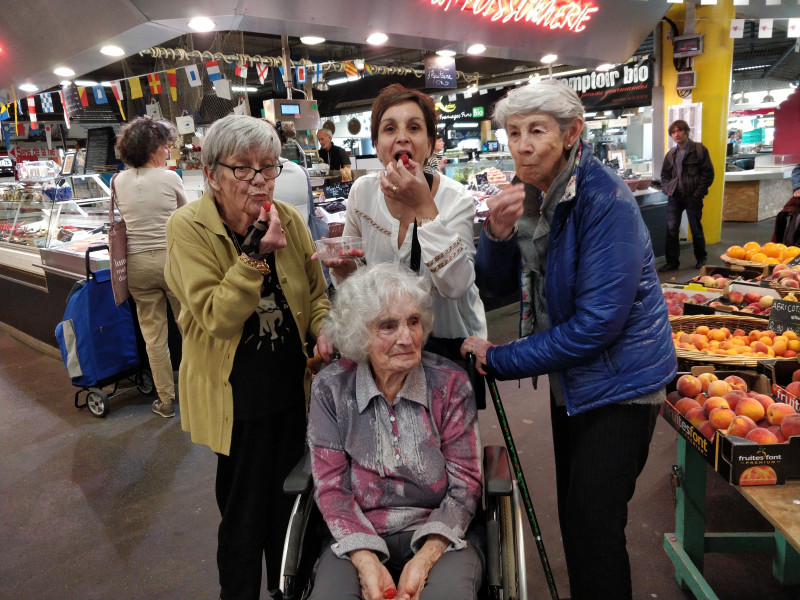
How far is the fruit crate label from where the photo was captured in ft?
8.42

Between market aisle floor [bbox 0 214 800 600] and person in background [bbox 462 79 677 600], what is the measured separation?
0.79 m

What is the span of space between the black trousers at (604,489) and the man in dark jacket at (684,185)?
257 inches

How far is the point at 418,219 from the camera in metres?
1.72

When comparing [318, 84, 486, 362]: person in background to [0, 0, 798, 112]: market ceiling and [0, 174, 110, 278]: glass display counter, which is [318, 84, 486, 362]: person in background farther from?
[0, 174, 110, 278]: glass display counter

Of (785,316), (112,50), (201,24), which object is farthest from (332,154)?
(785,316)

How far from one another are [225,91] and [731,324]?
5.90 meters

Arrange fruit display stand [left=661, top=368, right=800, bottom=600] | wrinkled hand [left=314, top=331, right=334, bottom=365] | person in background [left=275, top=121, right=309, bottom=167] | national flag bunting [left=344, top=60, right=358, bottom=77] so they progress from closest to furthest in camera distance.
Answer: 1. wrinkled hand [left=314, top=331, right=334, bottom=365]
2. fruit display stand [left=661, top=368, right=800, bottom=600]
3. person in background [left=275, top=121, right=309, bottom=167]
4. national flag bunting [left=344, top=60, right=358, bottom=77]

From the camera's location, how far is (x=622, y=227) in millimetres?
1509

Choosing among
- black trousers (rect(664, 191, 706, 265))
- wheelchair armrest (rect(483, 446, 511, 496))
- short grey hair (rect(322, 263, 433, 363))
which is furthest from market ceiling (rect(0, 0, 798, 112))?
wheelchair armrest (rect(483, 446, 511, 496))

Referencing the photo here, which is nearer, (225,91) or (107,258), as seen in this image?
(107,258)

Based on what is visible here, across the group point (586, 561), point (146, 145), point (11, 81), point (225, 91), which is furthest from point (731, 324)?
point (11, 81)

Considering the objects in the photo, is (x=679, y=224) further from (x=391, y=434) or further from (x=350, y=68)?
(x=391, y=434)

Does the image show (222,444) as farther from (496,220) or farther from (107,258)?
(107,258)

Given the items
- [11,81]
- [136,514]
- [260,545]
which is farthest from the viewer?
[11,81]
